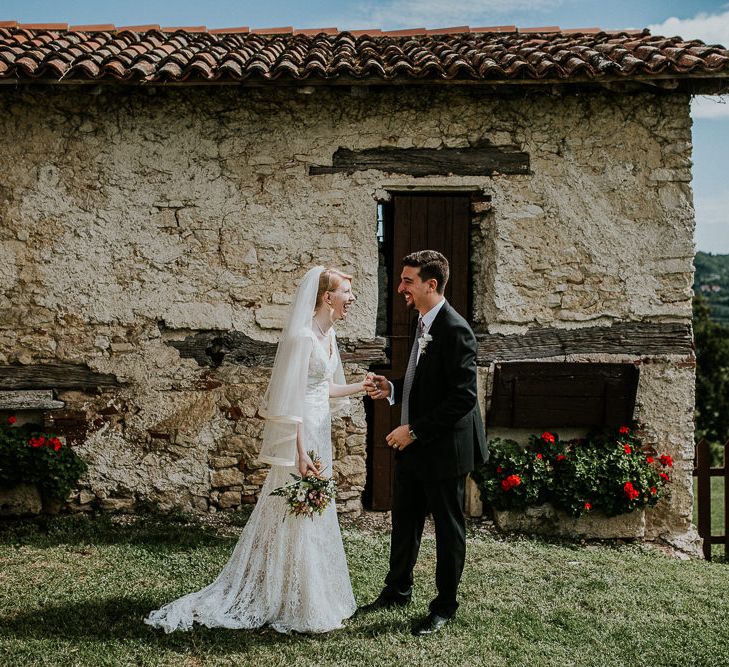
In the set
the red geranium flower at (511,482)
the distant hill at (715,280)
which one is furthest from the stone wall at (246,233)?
the distant hill at (715,280)

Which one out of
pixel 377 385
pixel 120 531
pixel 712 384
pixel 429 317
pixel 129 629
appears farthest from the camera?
pixel 712 384

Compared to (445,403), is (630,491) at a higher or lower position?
lower

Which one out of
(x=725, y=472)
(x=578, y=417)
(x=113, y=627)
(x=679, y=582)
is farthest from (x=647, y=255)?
(x=113, y=627)

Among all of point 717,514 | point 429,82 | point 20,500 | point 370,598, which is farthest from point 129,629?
point 717,514

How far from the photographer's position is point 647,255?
6.43 m

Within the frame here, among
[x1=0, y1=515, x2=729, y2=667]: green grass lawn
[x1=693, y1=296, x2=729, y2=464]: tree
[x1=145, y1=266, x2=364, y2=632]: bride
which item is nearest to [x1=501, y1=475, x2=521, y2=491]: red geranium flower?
[x1=0, y1=515, x2=729, y2=667]: green grass lawn

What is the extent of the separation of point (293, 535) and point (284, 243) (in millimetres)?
3016

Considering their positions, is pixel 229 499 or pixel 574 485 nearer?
pixel 574 485

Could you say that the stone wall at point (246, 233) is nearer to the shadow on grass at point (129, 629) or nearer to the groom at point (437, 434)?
the shadow on grass at point (129, 629)

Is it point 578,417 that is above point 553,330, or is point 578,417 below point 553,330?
below

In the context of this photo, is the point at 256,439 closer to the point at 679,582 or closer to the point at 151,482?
the point at 151,482

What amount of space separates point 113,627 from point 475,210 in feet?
14.1

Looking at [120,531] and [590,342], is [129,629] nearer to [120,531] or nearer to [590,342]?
[120,531]

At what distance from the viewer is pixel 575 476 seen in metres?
6.06
